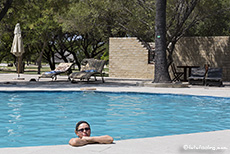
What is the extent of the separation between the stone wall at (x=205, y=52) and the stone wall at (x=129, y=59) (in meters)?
2.00

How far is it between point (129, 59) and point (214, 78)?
8100 millimetres

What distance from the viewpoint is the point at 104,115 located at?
30.7ft

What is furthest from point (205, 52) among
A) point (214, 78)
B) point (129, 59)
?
point (214, 78)

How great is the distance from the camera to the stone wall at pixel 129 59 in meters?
23.2

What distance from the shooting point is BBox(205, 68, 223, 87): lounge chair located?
53.2 ft

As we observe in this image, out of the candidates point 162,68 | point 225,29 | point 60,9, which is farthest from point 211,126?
point 225,29

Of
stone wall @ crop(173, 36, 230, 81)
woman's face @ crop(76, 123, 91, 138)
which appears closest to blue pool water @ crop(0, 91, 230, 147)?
woman's face @ crop(76, 123, 91, 138)

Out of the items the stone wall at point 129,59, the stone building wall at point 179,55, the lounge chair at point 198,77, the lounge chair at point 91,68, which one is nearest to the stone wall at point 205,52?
the stone building wall at point 179,55

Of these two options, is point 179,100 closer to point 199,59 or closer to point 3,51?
point 199,59

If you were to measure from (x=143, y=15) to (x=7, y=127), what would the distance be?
595 inches

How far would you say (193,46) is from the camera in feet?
72.0

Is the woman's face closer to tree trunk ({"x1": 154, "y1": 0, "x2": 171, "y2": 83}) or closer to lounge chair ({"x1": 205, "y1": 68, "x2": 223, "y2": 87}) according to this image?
tree trunk ({"x1": 154, "y1": 0, "x2": 171, "y2": 83})

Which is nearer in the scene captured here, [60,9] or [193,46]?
[60,9]

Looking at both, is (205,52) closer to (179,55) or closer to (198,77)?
(179,55)
